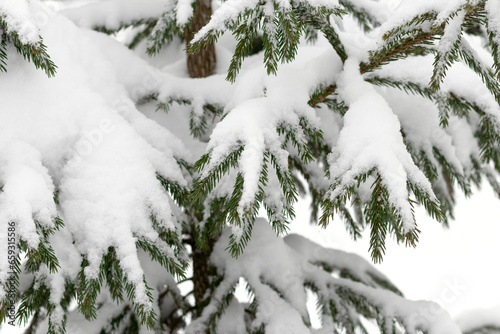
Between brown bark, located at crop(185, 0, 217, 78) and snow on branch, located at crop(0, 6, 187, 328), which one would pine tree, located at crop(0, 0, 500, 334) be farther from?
brown bark, located at crop(185, 0, 217, 78)

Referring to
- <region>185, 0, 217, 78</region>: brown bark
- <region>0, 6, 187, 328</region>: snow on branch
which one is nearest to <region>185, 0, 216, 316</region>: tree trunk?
<region>185, 0, 217, 78</region>: brown bark

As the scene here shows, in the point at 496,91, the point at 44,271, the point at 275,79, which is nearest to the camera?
the point at 496,91

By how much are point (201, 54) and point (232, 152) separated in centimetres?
140

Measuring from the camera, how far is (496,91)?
1.47m

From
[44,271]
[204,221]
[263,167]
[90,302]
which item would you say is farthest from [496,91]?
[44,271]

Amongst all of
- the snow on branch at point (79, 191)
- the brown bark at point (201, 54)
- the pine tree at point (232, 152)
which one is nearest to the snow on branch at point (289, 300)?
the pine tree at point (232, 152)

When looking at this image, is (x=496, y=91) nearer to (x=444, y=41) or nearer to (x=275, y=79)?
(x=444, y=41)

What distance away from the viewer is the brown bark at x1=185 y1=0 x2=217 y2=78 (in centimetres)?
271

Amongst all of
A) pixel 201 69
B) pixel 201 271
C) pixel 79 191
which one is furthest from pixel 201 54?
pixel 79 191

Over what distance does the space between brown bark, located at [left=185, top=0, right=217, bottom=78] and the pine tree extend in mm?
397

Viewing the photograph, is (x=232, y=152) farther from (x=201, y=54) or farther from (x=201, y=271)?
(x=201, y=54)

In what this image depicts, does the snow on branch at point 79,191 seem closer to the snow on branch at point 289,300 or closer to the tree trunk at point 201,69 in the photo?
the snow on branch at point 289,300

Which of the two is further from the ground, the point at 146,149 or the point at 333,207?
the point at 333,207

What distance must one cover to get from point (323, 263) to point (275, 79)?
4.32ft
